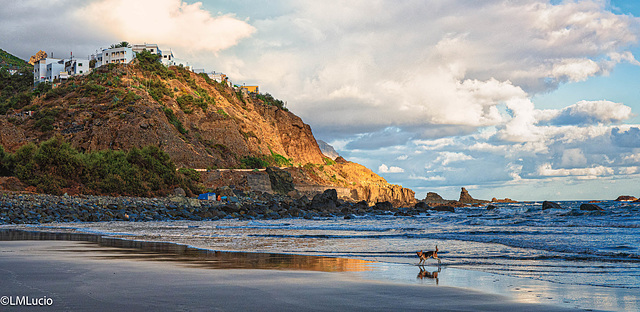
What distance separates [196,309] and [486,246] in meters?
9.52

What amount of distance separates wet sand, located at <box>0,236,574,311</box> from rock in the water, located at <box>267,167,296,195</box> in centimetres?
6768

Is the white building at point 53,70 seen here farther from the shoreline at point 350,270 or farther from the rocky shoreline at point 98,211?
the shoreline at point 350,270

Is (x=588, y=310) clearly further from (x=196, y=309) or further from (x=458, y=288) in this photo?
(x=196, y=309)

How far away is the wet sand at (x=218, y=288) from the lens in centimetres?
488

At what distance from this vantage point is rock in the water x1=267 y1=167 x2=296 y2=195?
7675cm

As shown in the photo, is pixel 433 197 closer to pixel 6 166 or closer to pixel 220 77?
pixel 220 77

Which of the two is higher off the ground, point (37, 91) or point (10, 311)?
point (37, 91)

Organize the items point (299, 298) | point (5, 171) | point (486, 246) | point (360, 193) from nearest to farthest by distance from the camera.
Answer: point (299, 298) < point (486, 246) < point (5, 171) < point (360, 193)

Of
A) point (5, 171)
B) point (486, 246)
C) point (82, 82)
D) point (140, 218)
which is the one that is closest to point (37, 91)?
point (82, 82)

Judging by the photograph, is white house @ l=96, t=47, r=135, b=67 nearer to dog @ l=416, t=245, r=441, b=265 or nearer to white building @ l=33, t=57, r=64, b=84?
white building @ l=33, t=57, r=64, b=84

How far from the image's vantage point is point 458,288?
6.21 meters

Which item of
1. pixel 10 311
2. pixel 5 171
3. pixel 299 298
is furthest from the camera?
pixel 5 171

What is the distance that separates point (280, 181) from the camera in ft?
255

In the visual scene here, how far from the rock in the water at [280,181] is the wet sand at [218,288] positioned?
6768cm
